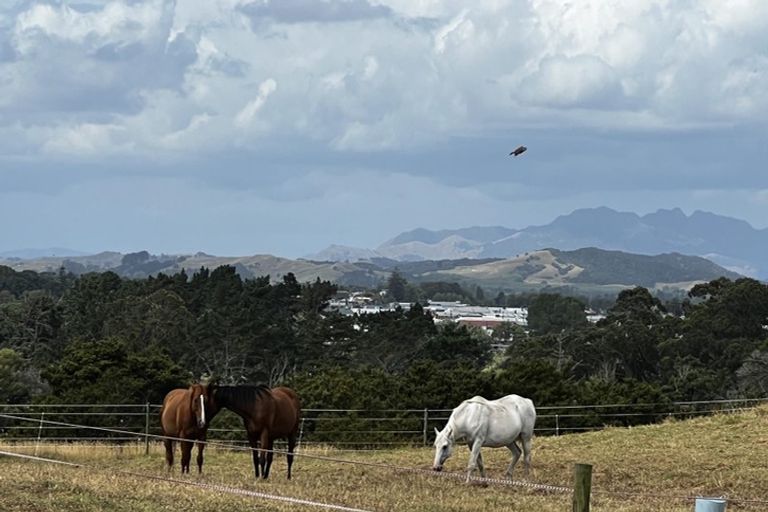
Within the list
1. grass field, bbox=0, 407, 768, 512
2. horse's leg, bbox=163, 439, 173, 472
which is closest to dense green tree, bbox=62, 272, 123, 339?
grass field, bbox=0, 407, 768, 512

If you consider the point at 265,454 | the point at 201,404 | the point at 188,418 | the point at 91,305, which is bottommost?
the point at 265,454

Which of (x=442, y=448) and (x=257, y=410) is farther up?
(x=257, y=410)

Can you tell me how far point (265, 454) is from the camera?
20.7 m

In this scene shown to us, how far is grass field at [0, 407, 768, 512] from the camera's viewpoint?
14.7 m

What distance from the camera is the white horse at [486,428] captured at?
20.7 meters

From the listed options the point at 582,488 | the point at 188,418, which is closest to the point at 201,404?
the point at 188,418

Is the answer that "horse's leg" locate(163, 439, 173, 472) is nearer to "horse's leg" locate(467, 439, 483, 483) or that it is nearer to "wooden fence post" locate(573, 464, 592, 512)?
"horse's leg" locate(467, 439, 483, 483)

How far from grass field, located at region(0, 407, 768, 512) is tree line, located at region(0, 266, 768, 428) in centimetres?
2071

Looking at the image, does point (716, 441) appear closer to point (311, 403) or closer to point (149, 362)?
point (311, 403)

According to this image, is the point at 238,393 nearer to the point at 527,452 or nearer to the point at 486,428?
the point at 486,428

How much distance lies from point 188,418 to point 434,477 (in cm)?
424

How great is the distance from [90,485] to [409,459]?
11.2m

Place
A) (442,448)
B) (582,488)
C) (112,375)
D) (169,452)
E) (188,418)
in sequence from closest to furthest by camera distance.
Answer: (582,488), (442,448), (188,418), (169,452), (112,375)

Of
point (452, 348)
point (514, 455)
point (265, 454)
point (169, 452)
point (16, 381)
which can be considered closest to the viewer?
point (265, 454)
